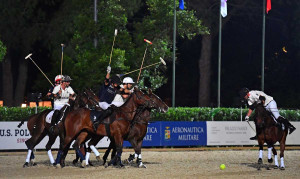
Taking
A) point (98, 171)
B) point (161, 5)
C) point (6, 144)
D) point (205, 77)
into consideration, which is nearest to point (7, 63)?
point (161, 5)

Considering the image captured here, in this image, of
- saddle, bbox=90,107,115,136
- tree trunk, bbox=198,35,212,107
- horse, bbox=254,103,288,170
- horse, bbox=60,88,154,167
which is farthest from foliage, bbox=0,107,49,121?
tree trunk, bbox=198,35,212,107

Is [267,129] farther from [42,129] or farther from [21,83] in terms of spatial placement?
[21,83]

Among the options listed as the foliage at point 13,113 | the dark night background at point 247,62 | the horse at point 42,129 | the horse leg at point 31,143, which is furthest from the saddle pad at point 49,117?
the dark night background at point 247,62

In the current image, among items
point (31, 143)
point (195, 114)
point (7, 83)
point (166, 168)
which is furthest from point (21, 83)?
point (166, 168)

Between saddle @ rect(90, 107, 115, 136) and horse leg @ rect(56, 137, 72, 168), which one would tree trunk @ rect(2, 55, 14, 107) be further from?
saddle @ rect(90, 107, 115, 136)

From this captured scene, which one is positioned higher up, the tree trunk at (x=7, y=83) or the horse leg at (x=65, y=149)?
the tree trunk at (x=7, y=83)

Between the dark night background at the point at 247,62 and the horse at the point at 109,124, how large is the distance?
32.6 metres

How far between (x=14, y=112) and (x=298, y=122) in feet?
43.2

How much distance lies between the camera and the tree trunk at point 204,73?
5288 cm

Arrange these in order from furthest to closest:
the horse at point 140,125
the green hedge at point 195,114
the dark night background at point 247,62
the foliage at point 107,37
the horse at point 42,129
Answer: the dark night background at point 247,62 < the foliage at point 107,37 < the green hedge at point 195,114 < the horse at point 42,129 < the horse at point 140,125

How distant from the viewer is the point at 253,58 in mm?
57094

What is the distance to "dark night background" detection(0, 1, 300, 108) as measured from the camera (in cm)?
5456

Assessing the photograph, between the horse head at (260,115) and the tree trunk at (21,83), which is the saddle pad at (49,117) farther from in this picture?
the tree trunk at (21,83)

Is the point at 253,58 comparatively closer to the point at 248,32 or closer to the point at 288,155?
the point at 248,32
